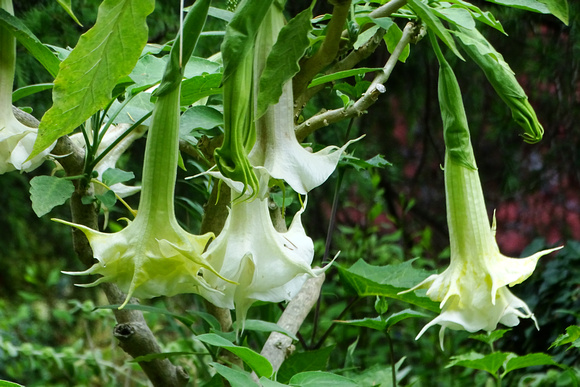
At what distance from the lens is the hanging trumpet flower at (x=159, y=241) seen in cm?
35

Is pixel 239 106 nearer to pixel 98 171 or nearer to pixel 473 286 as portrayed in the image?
pixel 473 286

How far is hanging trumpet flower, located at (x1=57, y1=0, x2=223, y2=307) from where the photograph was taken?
0.35 m

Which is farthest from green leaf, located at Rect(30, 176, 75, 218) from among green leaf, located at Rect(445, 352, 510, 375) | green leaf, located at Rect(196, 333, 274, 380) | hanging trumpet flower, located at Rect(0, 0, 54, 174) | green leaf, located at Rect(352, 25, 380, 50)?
green leaf, located at Rect(445, 352, 510, 375)

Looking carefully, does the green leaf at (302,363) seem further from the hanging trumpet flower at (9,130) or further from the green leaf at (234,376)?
the hanging trumpet flower at (9,130)

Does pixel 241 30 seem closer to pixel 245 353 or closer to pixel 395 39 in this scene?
pixel 245 353

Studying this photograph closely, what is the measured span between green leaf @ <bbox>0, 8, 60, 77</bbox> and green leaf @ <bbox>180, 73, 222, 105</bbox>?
0.35ft

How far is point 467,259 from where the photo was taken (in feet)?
1.36

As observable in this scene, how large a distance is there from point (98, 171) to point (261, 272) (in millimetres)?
330

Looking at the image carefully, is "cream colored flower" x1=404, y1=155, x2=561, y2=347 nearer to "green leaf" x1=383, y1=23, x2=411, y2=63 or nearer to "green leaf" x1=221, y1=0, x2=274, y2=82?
"green leaf" x1=221, y1=0, x2=274, y2=82

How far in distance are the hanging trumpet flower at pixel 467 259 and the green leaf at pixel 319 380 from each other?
0.13m

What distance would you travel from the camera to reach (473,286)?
407 mm

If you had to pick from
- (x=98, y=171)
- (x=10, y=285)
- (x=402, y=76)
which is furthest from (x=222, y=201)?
(x=10, y=285)

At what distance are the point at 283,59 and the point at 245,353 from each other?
0.23 m

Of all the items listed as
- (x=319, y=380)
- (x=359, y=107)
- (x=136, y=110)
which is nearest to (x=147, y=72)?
(x=136, y=110)
